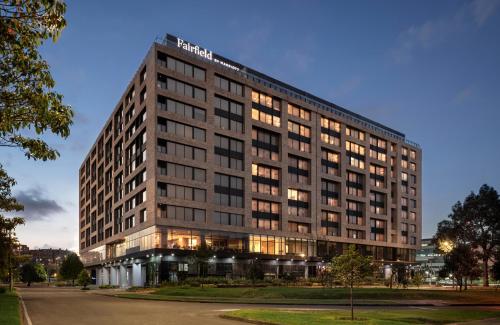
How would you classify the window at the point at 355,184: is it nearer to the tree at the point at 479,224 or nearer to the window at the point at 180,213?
the tree at the point at 479,224

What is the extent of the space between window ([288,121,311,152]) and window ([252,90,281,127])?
4.18 meters

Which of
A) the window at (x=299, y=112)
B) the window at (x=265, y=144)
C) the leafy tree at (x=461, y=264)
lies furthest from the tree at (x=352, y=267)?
the window at (x=299, y=112)

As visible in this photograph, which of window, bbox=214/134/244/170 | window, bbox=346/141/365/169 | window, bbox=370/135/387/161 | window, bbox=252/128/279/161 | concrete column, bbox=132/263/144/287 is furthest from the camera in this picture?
window, bbox=370/135/387/161

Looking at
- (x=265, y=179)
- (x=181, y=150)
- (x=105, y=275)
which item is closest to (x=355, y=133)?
(x=265, y=179)

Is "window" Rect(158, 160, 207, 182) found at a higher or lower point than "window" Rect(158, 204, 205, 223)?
higher

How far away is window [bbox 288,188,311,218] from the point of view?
353 feet

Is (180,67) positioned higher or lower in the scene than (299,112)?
higher

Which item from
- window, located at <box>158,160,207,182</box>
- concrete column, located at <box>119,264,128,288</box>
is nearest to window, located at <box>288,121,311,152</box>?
window, located at <box>158,160,207,182</box>

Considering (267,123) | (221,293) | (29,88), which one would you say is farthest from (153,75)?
(29,88)

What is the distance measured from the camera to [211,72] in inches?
3713

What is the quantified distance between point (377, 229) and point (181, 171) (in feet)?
213

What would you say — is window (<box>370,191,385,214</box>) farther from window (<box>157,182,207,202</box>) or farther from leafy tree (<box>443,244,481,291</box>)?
leafy tree (<box>443,244,481,291</box>)

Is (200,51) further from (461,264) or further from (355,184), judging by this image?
(461,264)

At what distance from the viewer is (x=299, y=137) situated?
365 feet
